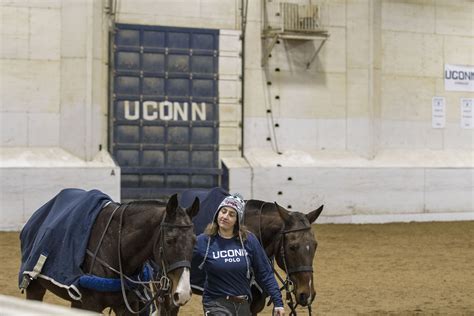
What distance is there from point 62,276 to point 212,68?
1350cm

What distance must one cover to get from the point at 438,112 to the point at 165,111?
7.55 metres

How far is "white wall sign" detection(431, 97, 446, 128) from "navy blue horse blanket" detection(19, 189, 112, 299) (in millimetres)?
16321

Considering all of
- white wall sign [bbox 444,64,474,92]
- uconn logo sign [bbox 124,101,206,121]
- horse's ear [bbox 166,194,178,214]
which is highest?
white wall sign [bbox 444,64,474,92]

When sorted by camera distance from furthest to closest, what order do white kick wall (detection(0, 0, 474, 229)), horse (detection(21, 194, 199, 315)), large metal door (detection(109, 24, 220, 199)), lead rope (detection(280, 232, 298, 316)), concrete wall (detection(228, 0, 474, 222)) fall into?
concrete wall (detection(228, 0, 474, 222))
large metal door (detection(109, 24, 220, 199))
white kick wall (detection(0, 0, 474, 229))
lead rope (detection(280, 232, 298, 316))
horse (detection(21, 194, 199, 315))

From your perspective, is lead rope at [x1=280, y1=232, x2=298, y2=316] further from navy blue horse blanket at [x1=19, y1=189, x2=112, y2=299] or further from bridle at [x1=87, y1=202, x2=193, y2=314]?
navy blue horse blanket at [x1=19, y1=189, x2=112, y2=299]

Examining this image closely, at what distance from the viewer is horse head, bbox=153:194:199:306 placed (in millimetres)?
5676

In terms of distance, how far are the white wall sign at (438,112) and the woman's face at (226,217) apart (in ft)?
54.6

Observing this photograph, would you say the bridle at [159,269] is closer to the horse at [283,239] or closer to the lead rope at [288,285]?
the horse at [283,239]

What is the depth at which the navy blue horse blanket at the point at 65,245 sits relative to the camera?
256 inches

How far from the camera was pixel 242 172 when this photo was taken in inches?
753

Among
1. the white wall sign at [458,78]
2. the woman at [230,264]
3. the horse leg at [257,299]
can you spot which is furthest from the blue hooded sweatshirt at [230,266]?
the white wall sign at [458,78]

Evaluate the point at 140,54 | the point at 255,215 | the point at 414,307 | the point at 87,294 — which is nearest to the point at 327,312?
the point at 414,307

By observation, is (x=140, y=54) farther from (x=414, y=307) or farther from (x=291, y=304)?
(x=291, y=304)

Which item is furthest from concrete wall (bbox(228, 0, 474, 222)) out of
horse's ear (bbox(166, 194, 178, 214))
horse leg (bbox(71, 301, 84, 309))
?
horse's ear (bbox(166, 194, 178, 214))
